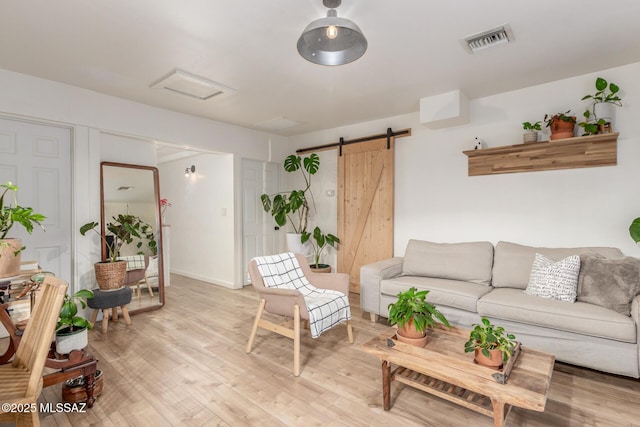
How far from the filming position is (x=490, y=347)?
170 centimetres

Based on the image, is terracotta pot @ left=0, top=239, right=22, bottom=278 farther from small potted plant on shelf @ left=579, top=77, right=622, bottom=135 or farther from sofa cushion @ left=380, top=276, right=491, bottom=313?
small potted plant on shelf @ left=579, top=77, right=622, bottom=135

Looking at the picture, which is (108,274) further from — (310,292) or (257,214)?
(257,214)

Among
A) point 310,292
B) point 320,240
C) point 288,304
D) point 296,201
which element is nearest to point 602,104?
point 310,292

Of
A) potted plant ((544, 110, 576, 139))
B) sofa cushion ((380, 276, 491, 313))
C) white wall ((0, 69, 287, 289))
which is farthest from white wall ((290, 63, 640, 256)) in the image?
white wall ((0, 69, 287, 289))

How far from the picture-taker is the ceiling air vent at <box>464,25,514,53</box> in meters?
2.29

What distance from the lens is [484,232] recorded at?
360cm

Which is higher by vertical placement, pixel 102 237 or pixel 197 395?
pixel 102 237

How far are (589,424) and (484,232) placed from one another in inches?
81.1

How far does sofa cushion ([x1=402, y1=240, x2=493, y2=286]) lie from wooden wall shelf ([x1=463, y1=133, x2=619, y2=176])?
0.87m

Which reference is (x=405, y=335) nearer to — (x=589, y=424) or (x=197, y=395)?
(x=589, y=424)

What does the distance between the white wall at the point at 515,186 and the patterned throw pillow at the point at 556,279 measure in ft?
1.95

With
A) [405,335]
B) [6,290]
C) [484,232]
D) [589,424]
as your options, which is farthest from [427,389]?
[6,290]

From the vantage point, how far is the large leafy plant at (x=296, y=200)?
194 inches

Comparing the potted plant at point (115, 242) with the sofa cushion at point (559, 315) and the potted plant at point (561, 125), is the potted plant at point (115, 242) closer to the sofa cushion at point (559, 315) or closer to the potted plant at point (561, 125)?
the sofa cushion at point (559, 315)
